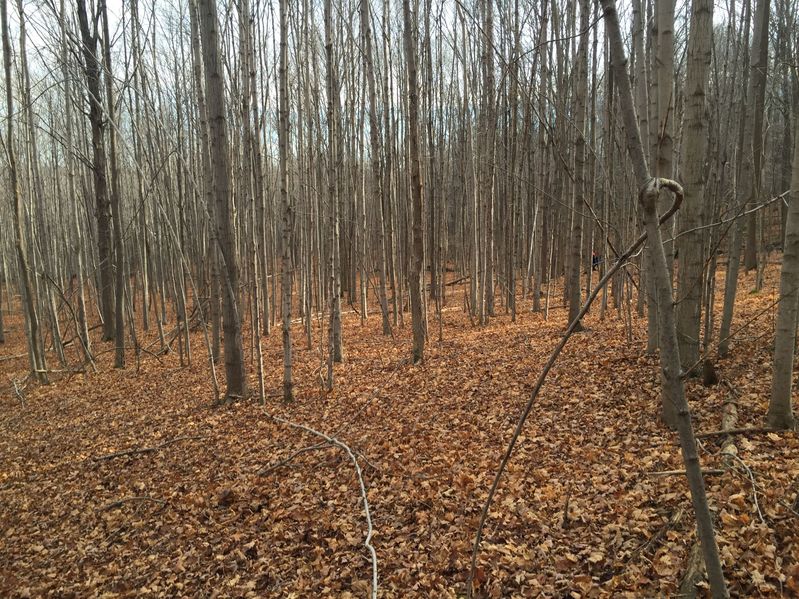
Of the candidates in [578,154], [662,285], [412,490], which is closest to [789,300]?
[662,285]

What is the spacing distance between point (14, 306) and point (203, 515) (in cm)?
2684

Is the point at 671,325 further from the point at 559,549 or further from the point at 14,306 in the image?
the point at 14,306

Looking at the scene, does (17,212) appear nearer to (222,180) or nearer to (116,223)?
(116,223)

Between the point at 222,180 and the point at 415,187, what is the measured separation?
2690 mm

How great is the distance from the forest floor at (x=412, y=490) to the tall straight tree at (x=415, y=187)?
67 centimetres

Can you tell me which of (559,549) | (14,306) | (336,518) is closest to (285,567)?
(336,518)

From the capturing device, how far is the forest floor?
2.88m

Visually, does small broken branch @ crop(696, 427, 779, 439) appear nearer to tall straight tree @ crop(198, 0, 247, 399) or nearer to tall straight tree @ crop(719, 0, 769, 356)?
tall straight tree @ crop(719, 0, 769, 356)

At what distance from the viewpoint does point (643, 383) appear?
5.12 m

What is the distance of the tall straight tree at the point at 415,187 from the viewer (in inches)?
274

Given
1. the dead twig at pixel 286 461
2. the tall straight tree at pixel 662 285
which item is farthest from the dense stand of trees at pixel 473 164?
the dead twig at pixel 286 461

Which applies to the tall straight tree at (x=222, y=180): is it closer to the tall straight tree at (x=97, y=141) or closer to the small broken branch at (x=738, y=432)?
the tall straight tree at (x=97, y=141)

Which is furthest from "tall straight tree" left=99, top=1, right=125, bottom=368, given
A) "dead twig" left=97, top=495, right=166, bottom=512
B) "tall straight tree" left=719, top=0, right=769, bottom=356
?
"tall straight tree" left=719, top=0, right=769, bottom=356

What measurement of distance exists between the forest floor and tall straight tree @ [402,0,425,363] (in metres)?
0.67
